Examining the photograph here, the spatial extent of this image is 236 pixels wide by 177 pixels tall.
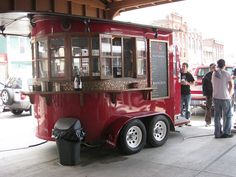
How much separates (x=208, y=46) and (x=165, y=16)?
15.4m

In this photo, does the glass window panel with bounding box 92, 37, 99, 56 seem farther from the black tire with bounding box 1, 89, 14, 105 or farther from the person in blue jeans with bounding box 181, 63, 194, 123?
the black tire with bounding box 1, 89, 14, 105

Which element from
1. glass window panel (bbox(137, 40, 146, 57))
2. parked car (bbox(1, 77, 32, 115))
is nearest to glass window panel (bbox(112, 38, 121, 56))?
glass window panel (bbox(137, 40, 146, 57))

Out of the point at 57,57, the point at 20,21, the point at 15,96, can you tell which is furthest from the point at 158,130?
the point at 15,96

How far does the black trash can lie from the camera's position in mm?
6078

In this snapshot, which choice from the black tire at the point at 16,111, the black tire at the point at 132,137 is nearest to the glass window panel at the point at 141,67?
the black tire at the point at 132,137

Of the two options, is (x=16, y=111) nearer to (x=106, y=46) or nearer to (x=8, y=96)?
(x=8, y=96)

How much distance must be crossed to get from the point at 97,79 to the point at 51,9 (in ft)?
16.4

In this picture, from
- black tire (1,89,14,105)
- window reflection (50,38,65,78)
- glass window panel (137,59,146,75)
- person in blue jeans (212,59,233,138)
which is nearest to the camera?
window reflection (50,38,65,78)

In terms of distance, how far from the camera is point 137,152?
7.01 m

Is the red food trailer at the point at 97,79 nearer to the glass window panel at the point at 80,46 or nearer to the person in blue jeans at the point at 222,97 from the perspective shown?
the glass window panel at the point at 80,46

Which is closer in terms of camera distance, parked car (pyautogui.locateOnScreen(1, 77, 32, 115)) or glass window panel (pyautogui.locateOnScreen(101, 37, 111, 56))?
glass window panel (pyautogui.locateOnScreen(101, 37, 111, 56))

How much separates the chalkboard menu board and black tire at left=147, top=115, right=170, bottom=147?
585 mm

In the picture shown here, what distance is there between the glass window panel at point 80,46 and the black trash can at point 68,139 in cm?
140

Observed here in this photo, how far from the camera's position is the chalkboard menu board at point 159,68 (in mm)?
7816
